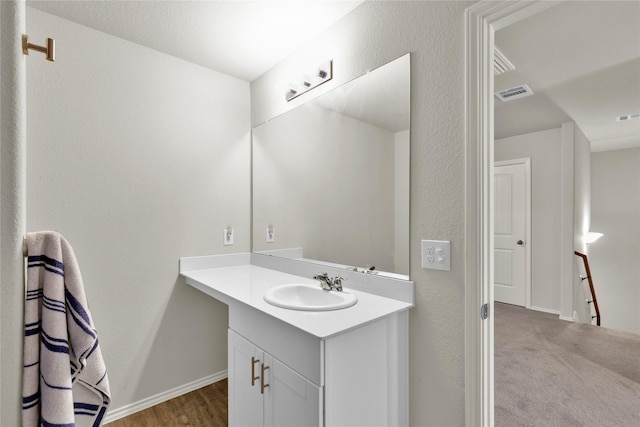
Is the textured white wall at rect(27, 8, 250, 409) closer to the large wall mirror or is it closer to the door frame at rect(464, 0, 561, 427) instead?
the large wall mirror

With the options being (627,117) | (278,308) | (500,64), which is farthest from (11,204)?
(627,117)

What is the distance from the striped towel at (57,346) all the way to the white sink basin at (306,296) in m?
0.68

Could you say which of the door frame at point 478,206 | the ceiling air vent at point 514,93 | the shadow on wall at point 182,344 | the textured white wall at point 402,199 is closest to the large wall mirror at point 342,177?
the textured white wall at point 402,199

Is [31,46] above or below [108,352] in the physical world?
above

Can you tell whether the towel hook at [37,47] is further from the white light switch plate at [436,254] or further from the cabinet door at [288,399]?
the white light switch plate at [436,254]

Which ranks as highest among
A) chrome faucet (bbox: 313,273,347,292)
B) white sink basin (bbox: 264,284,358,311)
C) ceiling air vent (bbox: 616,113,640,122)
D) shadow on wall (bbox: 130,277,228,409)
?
ceiling air vent (bbox: 616,113,640,122)

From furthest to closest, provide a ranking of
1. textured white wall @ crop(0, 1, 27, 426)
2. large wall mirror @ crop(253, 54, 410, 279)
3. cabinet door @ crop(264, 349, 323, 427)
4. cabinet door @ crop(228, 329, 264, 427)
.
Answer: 1. large wall mirror @ crop(253, 54, 410, 279)
2. cabinet door @ crop(228, 329, 264, 427)
3. cabinet door @ crop(264, 349, 323, 427)
4. textured white wall @ crop(0, 1, 27, 426)

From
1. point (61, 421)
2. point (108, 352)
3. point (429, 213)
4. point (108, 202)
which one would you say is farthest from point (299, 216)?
point (61, 421)

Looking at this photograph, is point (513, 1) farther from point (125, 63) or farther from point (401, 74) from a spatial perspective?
point (125, 63)

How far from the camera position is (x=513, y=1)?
3.57 feet

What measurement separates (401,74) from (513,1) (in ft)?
1.53

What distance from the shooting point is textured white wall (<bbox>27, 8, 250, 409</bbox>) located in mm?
1685

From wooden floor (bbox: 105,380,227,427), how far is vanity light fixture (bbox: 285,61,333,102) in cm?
→ 203

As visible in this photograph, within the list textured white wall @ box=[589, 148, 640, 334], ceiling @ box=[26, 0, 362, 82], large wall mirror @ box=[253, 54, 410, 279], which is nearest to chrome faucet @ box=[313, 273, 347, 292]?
large wall mirror @ box=[253, 54, 410, 279]
